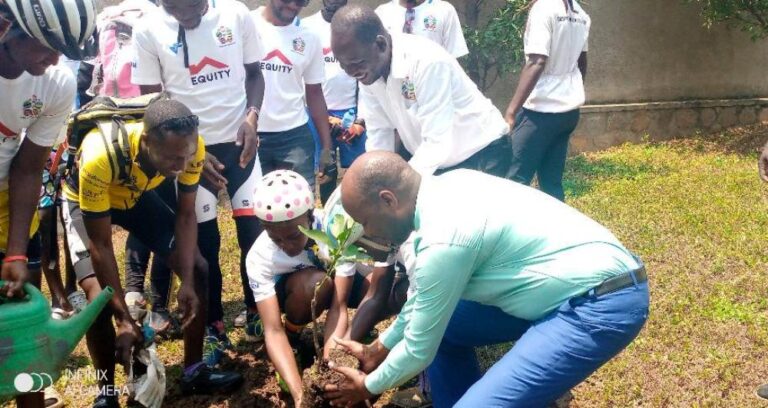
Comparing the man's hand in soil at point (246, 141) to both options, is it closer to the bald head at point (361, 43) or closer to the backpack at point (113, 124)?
the backpack at point (113, 124)

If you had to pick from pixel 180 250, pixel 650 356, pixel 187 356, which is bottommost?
pixel 650 356

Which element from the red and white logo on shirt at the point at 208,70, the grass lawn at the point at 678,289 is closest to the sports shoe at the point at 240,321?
the grass lawn at the point at 678,289

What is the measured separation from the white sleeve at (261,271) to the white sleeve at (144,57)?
1.19m

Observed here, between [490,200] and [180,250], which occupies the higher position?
[490,200]

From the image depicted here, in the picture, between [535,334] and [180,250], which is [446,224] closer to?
[535,334]

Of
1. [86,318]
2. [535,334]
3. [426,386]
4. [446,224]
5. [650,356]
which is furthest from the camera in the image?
[650,356]

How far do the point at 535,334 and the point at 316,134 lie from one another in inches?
127

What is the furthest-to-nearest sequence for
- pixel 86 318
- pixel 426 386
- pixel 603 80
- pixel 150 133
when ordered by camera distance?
pixel 603 80 < pixel 426 386 < pixel 150 133 < pixel 86 318

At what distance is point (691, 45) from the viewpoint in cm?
952

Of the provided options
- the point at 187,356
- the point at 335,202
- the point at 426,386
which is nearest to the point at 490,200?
the point at 335,202

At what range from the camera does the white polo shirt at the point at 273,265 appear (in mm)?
3582

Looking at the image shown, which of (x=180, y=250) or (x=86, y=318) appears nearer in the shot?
(x=86, y=318)

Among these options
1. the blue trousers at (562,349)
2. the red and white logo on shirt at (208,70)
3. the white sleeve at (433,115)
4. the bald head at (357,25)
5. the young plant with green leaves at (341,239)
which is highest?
the bald head at (357,25)

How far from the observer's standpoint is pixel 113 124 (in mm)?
3496
